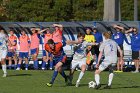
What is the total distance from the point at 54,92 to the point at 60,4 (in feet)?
134

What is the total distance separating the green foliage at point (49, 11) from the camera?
5781 cm

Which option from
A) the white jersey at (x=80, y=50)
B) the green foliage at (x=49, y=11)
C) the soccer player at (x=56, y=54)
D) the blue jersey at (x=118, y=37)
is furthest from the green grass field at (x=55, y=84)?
the green foliage at (x=49, y=11)

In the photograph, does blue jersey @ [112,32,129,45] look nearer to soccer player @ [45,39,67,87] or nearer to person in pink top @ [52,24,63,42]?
person in pink top @ [52,24,63,42]

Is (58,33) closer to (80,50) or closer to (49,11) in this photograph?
(80,50)

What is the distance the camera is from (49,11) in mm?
58375

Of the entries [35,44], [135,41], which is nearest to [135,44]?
[135,41]

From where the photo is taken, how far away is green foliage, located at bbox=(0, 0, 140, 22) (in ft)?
190

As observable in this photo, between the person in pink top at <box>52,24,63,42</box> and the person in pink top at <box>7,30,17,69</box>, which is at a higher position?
the person in pink top at <box>52,24,63,42</box>

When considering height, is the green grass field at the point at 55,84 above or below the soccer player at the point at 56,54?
A: below

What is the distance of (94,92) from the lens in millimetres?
18547

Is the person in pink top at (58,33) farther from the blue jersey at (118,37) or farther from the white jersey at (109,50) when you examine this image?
the white jersey at (109,50)

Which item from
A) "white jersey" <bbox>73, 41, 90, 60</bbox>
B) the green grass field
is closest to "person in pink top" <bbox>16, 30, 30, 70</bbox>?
the green grass field

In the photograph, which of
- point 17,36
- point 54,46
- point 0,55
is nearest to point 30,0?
point 17,36

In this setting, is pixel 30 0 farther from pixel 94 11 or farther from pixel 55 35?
pixel 55 35
